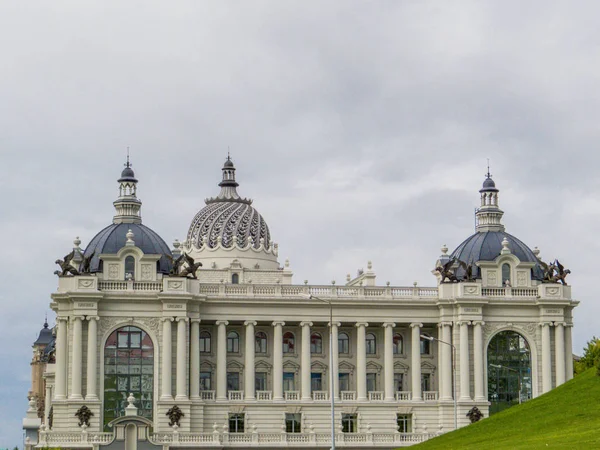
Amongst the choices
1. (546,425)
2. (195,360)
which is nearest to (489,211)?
(195,360)

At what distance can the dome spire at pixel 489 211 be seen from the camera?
13212 centimetres

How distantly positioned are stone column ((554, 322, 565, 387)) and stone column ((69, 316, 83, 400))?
3887 centimetres

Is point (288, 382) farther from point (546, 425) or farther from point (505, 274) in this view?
point (546, 425)

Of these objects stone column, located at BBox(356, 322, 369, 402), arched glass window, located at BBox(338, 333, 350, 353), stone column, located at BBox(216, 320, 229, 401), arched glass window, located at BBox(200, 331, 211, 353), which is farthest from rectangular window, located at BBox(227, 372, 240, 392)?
stone column, located at BBox(356, 322, 369, 402)

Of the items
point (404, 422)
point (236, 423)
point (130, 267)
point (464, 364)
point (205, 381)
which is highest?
point (130, 267)

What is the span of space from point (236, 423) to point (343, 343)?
1183 cm

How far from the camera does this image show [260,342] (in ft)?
415

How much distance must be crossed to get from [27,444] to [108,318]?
978 inches

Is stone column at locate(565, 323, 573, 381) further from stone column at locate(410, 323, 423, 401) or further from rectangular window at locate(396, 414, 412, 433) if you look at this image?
rectangular window at locate(396, 414, 412, 433)

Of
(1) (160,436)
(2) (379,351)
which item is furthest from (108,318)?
(2) (379,351)

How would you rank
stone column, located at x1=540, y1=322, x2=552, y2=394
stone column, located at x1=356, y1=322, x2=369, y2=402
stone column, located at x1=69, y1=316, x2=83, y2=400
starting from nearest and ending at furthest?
stone column, located at x1=69, y1=316, x2=83, y2=400 < stone column, located at x1=356, y1=322, x2=369, y2=402 < stone column, located at x1=540, y1=322, x2=552, y2=394

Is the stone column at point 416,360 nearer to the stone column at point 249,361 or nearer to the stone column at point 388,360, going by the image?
the stone column at point 388,360

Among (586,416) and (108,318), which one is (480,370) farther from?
(586,416)

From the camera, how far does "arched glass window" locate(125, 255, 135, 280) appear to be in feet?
400
